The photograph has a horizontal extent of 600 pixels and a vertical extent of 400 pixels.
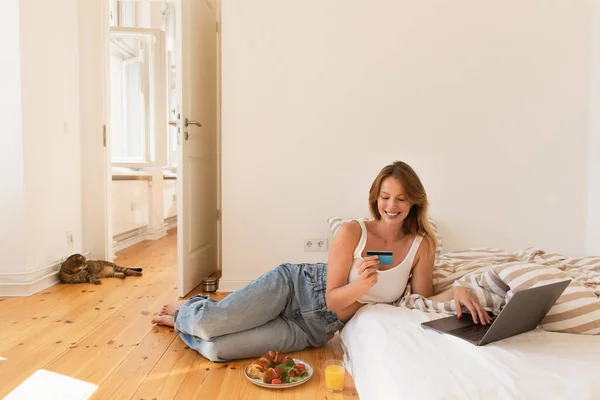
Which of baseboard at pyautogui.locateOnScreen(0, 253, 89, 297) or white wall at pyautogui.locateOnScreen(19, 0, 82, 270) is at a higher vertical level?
white wall at pyautogui.locateOnScreen(19, 0, 82, 270)

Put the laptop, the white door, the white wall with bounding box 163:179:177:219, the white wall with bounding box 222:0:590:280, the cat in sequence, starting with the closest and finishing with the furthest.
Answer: the laptop < the white door < the white wall with bounding box 222:0:590:280 < the cat < the white wall with bounding box 163:179:177:219

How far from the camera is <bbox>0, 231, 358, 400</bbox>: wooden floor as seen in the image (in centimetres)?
155

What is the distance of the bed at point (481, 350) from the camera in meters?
0.98

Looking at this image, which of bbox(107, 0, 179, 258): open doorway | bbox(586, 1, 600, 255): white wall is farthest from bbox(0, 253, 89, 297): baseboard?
bbox(586, 1, 600, 255): white wall

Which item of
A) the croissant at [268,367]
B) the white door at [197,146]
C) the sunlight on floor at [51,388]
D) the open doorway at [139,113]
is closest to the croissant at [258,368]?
the croissant at [268,367]

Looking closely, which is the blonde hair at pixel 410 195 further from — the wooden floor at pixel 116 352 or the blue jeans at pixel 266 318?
the wooden floor at pixel 116 352

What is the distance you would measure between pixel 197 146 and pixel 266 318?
1.54 meters

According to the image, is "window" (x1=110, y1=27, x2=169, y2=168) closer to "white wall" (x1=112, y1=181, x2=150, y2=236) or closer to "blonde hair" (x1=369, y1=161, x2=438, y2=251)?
"white wall" (x1=112, y1=181, x2=150, y2=236)

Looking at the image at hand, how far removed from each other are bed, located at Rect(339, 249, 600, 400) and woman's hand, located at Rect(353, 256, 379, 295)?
0.39 ft

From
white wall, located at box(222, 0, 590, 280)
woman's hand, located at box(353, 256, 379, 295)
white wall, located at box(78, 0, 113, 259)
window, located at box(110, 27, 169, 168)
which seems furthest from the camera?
window, located at box(110, 27, 169, 168)

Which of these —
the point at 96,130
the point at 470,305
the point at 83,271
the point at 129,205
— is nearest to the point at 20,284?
the point at 83,271

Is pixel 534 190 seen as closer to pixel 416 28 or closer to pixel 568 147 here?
pixel 568 147

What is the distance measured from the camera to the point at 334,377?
1510mm

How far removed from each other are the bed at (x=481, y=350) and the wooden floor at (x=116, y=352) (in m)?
0.27
